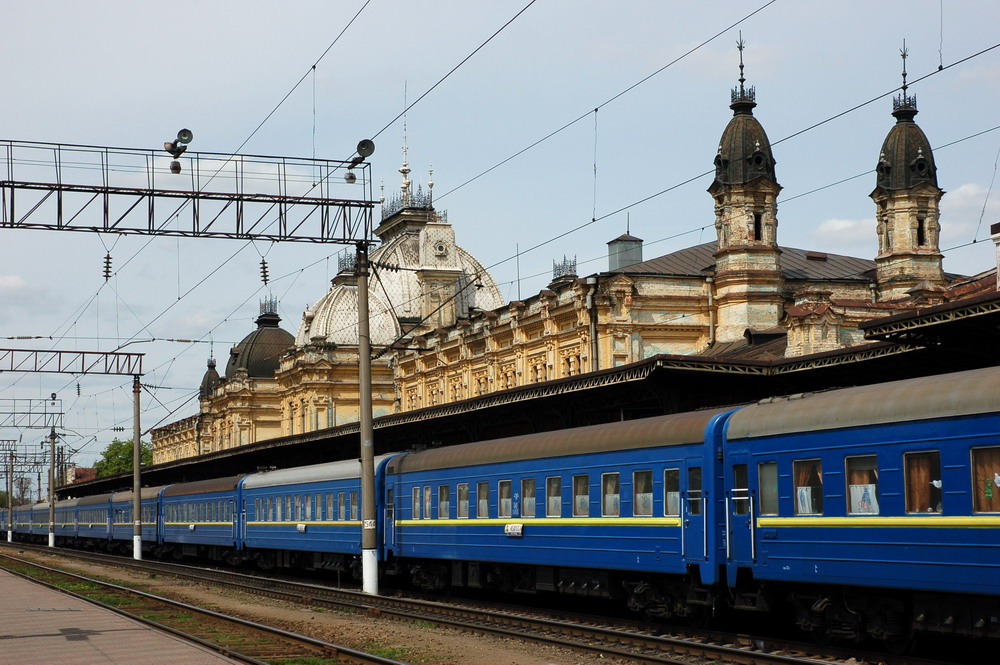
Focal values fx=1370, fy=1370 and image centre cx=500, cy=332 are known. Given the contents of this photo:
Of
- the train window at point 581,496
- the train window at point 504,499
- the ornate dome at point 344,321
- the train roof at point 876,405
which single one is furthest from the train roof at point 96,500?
the train roof at point 876,405

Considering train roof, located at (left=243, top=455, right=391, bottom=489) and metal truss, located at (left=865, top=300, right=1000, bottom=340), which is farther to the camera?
train roof, located at (left=243, top=455, right=391, bottom=489)

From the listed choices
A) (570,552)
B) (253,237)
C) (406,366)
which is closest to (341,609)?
(570,552)

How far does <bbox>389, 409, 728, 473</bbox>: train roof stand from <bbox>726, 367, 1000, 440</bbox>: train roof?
1059 mm

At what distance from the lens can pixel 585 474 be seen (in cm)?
2247

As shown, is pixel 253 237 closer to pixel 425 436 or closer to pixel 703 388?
pixel 703 388

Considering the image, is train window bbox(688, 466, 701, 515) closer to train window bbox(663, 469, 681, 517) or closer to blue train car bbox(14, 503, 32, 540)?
train window bbox(663, 469, 681, 517)

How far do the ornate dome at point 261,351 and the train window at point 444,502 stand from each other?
3452 inches

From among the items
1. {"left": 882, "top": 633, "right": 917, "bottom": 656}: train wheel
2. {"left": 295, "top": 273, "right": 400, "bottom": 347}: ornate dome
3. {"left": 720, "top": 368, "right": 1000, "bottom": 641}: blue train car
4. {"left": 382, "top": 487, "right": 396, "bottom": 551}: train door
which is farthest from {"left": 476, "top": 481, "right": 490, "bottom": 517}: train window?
{"left": 295, "top": 273, "right": 400, "bottom": 347}: ornate dome

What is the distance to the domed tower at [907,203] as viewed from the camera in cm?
6894

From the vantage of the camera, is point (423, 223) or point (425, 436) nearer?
point (425, 436)

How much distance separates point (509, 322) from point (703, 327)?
991 cm

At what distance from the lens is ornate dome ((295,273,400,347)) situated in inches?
3907

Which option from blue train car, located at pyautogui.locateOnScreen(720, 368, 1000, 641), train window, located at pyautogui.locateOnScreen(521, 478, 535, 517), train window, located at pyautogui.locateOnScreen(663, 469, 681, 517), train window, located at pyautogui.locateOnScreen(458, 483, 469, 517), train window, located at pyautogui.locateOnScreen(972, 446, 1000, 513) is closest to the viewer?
train window, located at pyautogui.locateOnScreen(972, 446, 1000, 513)

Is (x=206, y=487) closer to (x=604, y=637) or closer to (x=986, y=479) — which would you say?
(x=604, y=637)
